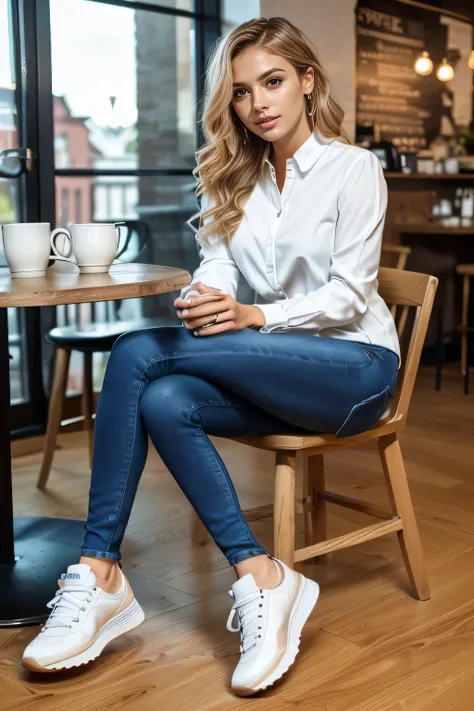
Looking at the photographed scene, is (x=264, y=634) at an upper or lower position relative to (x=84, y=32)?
lower

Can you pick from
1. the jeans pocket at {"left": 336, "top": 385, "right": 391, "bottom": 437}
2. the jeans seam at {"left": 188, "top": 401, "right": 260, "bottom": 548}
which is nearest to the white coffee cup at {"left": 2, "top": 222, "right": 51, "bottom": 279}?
the jeans seam at {"left": 188, "top": 401, "right": 260, "bottom": 548}

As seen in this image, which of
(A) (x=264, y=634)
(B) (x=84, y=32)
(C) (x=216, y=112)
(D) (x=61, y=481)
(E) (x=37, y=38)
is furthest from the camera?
(B) (x=84, y=32)

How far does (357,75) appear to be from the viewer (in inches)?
178

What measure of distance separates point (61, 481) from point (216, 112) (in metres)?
1.41

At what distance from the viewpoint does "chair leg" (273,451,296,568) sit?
162 cm

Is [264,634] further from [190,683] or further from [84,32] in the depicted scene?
[84,32]

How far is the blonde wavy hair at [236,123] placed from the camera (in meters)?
1.79

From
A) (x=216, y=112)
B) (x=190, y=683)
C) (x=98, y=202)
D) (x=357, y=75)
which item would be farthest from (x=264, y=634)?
(x=357, y=75)

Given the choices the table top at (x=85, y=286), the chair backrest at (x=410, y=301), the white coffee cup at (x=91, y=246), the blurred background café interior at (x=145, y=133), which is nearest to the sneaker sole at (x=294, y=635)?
the chair backrest at (x=410, y=301)

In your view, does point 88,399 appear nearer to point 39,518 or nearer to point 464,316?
point 39,518

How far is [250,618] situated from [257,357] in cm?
44

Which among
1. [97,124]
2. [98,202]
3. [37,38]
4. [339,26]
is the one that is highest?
[339,26]

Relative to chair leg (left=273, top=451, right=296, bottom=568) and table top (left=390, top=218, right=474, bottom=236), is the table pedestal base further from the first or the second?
table top (left=390, top=218, right=474, bottom=236)

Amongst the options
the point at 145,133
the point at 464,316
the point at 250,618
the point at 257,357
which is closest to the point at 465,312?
the point at 464,316
